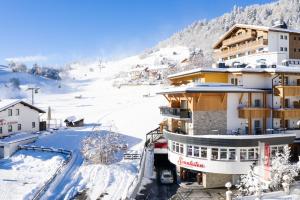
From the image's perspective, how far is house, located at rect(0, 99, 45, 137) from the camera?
53756 mm

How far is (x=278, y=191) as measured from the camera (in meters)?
28.7

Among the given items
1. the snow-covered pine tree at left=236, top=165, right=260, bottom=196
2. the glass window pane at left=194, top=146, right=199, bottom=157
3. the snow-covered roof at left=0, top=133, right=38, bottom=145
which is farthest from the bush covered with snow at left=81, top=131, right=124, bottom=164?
the snow-covered pine tree at left=236, top=165, right=260, bottom=196

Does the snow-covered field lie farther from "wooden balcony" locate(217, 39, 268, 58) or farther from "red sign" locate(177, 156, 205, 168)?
"wooden balcony" locate(217, 39, 268, 58)

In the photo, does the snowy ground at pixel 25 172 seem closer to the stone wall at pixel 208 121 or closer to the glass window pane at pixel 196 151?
the glass window pane at pixel 196 151

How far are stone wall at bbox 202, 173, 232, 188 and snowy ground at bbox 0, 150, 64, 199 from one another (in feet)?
58.2

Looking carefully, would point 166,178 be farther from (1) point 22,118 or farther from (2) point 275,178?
(1) point 22,118

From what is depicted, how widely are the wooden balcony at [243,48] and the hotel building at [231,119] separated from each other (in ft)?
77.2

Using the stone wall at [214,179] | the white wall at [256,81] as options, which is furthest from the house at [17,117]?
the white wall at [256,81]

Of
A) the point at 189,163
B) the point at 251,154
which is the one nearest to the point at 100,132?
the point at 189,163

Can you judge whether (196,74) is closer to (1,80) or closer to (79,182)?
(79,182)

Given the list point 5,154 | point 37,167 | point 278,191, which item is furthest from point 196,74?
point 5,154

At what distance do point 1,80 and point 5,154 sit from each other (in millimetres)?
104400

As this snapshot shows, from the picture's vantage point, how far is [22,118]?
2239 inches

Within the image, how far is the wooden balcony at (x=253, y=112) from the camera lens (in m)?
34.8
